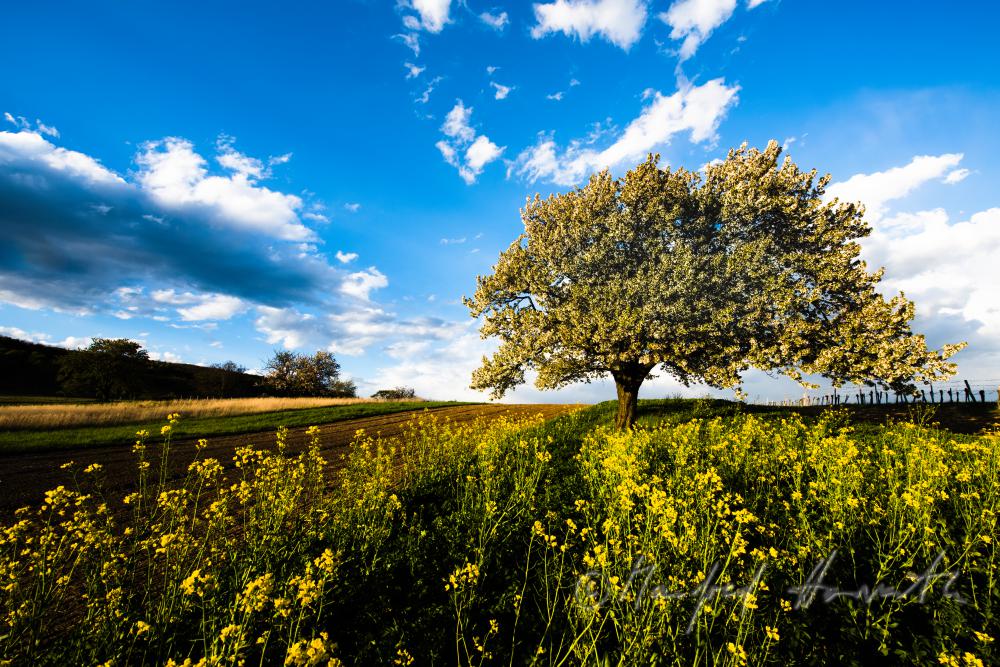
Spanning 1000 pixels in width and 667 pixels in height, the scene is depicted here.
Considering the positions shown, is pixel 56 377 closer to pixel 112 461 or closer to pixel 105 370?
pixel 105 370

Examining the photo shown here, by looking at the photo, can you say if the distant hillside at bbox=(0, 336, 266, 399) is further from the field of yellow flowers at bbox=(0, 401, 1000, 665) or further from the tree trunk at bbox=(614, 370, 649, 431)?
the field of yellow flowers at bbox=(0, 401, 1000, 665)

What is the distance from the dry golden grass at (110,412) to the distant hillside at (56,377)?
41.4 m

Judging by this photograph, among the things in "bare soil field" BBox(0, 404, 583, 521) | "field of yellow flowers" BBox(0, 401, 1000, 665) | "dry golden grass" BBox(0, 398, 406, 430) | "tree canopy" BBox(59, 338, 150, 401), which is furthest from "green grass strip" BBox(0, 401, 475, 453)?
"tree canopy" BBox(59, 338, 150, 401)

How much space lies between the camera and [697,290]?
1523 centimetres

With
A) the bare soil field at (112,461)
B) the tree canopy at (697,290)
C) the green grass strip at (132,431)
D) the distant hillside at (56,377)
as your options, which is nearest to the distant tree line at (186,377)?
the distant hillside at (56,377)

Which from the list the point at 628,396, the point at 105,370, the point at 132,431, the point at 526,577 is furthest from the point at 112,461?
the point at 105,370

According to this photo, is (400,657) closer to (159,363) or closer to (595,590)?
(595,590)

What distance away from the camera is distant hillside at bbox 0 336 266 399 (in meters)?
69.6

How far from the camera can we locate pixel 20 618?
382 centimetres

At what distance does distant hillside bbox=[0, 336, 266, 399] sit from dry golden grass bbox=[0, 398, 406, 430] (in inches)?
1628

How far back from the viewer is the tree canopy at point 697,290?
584 inches

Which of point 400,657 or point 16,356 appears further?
point 16,356

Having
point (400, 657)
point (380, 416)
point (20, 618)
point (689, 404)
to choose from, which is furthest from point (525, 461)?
point (380, 416)

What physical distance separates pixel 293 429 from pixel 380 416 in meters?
9.20
